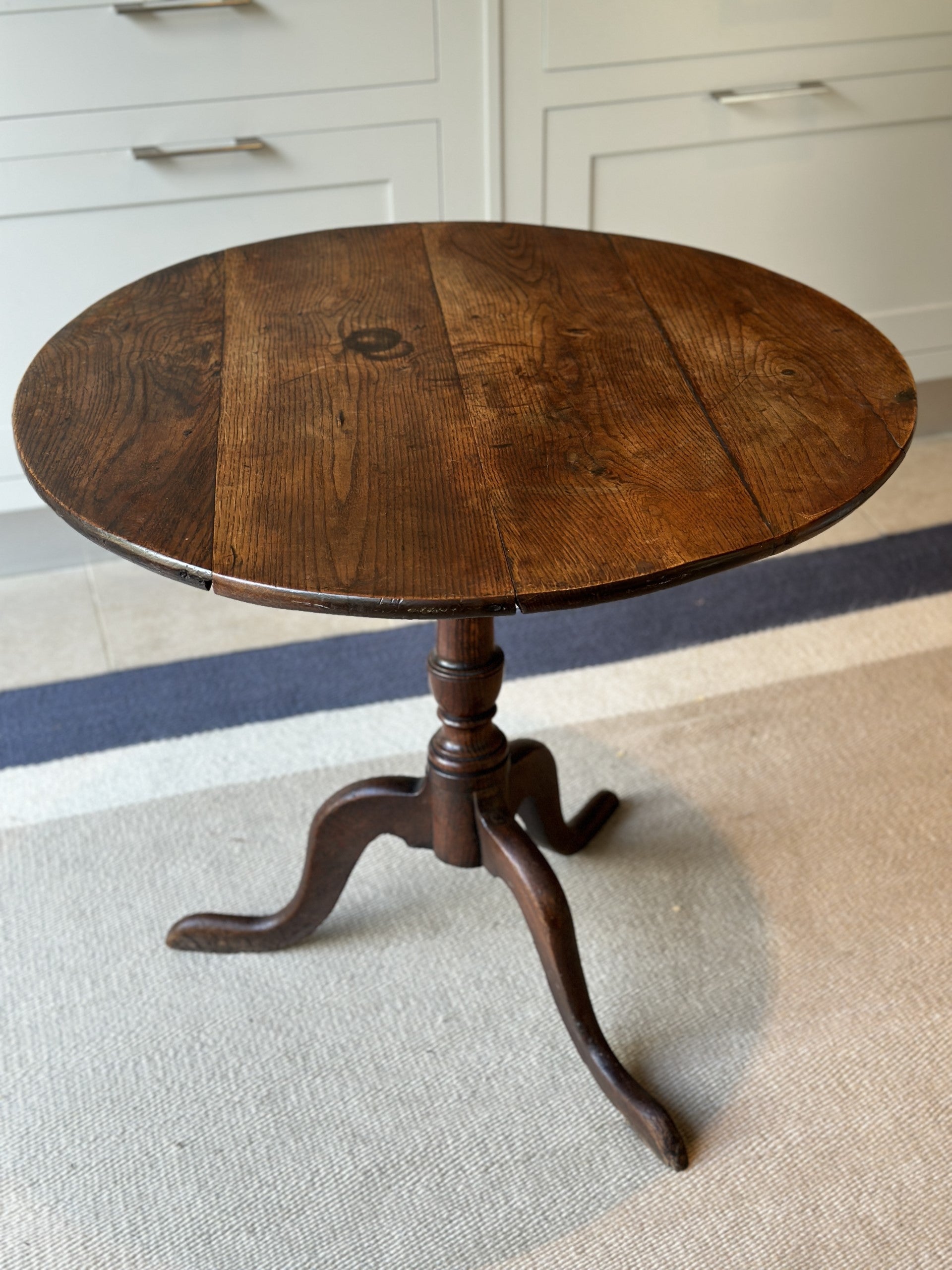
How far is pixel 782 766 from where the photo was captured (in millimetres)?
1530

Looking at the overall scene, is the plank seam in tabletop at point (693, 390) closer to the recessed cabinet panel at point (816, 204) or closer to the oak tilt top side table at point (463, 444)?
the oak tilt top side table at point (463, 444)

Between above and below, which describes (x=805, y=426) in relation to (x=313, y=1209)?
above

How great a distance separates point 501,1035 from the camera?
1.20 metres

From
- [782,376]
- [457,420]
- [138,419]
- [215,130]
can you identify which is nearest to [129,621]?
[215,130]

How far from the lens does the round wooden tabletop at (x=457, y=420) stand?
0.75 m

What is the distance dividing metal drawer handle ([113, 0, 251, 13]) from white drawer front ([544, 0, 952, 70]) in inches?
18.0

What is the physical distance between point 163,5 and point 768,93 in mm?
897

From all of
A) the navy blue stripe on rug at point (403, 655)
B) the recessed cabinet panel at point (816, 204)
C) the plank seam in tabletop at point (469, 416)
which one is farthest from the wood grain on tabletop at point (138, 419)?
the recessed cabinet panel at point (816, 204)

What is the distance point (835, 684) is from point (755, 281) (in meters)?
0.73

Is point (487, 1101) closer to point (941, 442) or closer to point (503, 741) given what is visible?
point (503, 741)

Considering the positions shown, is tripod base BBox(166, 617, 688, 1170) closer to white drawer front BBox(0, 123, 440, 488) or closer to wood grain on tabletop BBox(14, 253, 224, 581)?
wood grain on tabletop BBox(14, 253, 224, 581)

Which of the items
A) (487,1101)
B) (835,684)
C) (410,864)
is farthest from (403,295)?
(835,684)

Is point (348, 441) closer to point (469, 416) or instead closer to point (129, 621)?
point (469, 416)

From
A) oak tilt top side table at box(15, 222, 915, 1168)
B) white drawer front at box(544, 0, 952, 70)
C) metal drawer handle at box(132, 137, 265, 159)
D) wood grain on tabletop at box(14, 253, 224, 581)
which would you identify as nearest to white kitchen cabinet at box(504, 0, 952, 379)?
white drawer front at box(544, 0, 952, 70)
